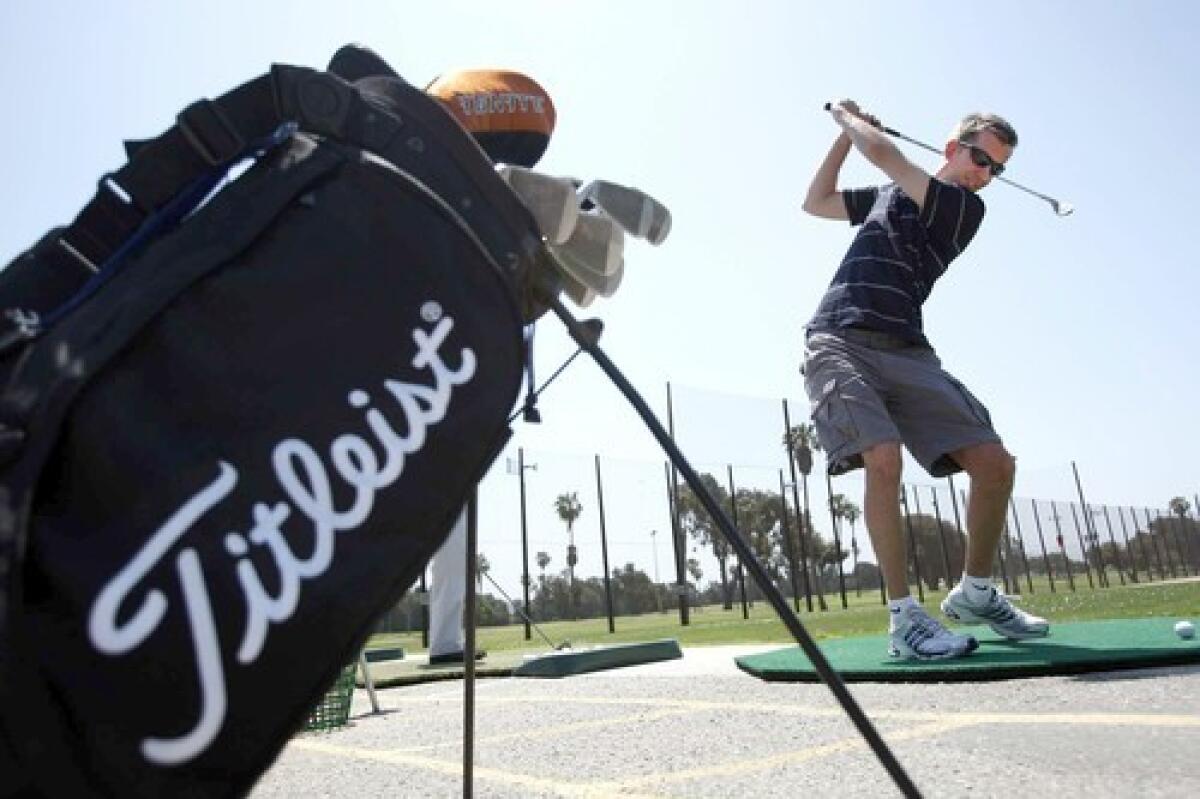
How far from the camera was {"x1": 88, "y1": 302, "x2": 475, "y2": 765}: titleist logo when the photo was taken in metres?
0.63

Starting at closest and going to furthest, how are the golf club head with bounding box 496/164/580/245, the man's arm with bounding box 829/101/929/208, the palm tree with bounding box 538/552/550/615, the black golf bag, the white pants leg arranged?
the black golf bag, the golf club head with bounding box 496/164/580/245, the man's arm with bounding box 829/101/929/208, the white pants leg, the palm tree with bounding box 538/552/550/615

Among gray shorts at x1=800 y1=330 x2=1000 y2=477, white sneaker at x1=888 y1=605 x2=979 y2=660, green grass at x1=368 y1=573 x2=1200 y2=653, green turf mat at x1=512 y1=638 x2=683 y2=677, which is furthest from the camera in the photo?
green grass at x1=368 y1=573 x2=1200 y2=653

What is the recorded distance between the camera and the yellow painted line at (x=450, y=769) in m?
1.67

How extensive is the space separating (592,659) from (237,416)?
4466 mm

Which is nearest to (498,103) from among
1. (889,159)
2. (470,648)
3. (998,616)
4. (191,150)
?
(191,150)

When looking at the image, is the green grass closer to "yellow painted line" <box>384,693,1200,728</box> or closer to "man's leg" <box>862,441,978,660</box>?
"yellow painted line" <box>384,693,1200,728</box>

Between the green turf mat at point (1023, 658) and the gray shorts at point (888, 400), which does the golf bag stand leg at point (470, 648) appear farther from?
the gray shorts at point (888, 400)

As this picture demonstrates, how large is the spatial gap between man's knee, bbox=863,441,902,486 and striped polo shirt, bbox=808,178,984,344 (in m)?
0.48

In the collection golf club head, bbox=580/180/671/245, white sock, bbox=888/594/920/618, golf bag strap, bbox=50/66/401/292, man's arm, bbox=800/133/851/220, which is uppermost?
man's arm, bbox=800/133/851/220

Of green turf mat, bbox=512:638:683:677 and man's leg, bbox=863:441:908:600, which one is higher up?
man's leg, bbox=863:441:908:600

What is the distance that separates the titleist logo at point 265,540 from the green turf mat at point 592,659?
13.9 feet

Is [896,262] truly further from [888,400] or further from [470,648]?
[470,648]

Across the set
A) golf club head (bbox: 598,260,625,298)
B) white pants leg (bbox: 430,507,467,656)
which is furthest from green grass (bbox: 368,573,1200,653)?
white pants leg (bbox: 430,507,467,656)

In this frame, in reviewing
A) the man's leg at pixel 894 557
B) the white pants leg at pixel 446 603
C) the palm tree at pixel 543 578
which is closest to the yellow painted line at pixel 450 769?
the man's leg at pixel 894 557
